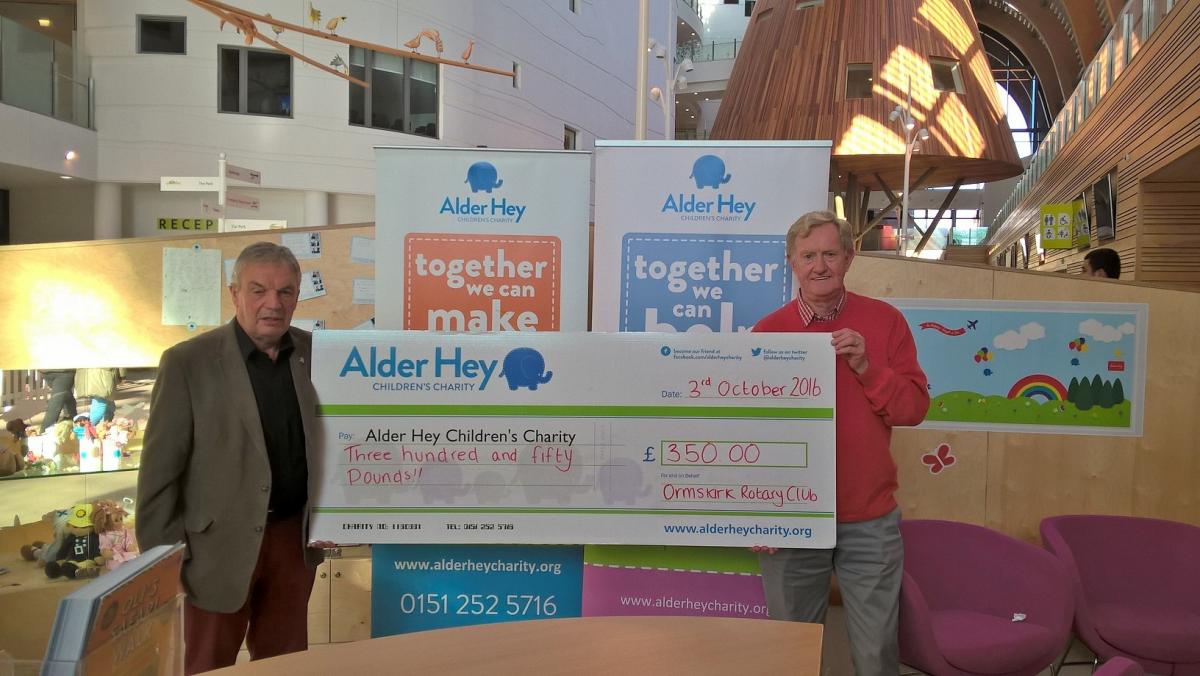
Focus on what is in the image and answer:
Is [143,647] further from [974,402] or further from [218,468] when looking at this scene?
[974,402]

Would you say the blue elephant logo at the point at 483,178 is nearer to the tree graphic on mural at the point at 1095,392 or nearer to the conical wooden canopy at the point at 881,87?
the tree graphic on mural at the point at 1095,392

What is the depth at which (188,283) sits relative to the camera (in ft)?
13.0

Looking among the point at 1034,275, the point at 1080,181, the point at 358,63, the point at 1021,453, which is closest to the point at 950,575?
the point at 1021,453

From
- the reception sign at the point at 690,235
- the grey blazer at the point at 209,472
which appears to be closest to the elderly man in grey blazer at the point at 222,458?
the grey blazer at the point at 209,472

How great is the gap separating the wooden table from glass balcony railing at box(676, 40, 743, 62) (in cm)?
3046

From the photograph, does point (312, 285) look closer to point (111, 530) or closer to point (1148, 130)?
point (111, 530)

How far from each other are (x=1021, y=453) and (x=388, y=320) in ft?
9.45

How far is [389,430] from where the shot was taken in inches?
105

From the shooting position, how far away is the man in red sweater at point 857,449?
243 centimetres

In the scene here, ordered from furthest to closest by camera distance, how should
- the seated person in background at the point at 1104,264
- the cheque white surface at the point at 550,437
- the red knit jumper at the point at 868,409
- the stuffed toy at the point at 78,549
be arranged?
the seated person in background at the point at 1104,264
the stuffed toy at the point at 78,549
the cheque white surface at the point at 550,437
the red knit jumper at the point at 868,409

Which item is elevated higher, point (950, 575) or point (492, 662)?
point (492, 662)

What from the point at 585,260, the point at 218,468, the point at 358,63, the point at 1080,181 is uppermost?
the point at 358,63

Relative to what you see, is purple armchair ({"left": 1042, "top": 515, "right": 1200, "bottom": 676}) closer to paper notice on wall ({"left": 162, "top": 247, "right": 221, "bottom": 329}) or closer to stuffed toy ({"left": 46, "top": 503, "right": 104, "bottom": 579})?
paper notice on wall ({"left": 162, "top": 247, "right": 221, "bottom": 329})

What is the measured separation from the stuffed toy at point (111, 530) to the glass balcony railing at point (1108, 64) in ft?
32.6
